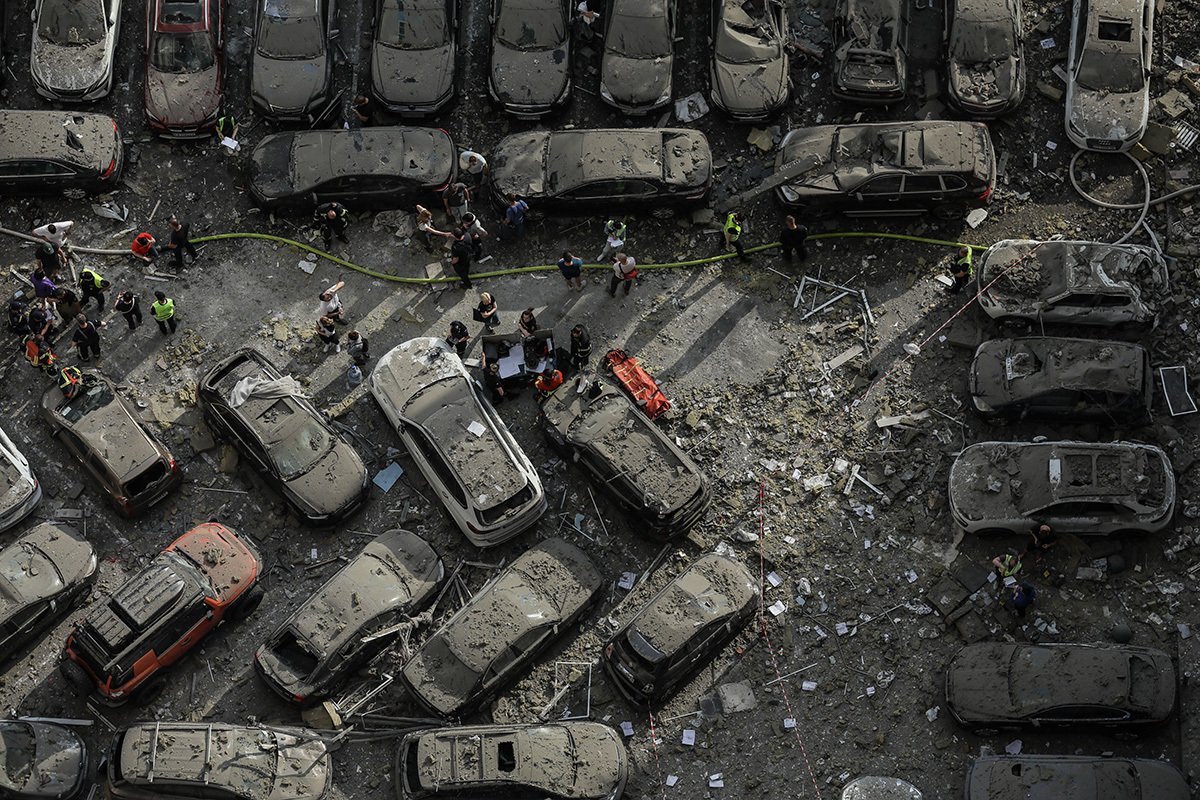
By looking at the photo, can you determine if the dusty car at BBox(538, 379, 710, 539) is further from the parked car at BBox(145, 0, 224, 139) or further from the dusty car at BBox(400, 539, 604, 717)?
the parked car at BBox(145, 0, 224, 139)

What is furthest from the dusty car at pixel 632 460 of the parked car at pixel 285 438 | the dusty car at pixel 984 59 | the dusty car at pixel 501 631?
the dusty car at pixel 984 59

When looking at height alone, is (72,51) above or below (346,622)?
above

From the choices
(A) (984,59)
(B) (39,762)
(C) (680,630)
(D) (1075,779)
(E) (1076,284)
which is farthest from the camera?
(A) (984,59)

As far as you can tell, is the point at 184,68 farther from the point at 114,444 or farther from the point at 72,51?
the point at 114,444

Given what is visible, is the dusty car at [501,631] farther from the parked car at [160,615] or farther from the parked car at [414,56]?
the parked car at [414,56]

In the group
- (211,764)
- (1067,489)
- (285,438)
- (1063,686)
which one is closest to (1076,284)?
(1067,489)

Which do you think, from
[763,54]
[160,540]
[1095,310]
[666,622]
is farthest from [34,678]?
[1095,310]

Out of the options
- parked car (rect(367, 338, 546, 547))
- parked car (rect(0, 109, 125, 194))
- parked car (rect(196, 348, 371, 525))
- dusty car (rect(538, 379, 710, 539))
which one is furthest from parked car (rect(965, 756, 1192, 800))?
parked car (rect(0, 109, 125, 194))
